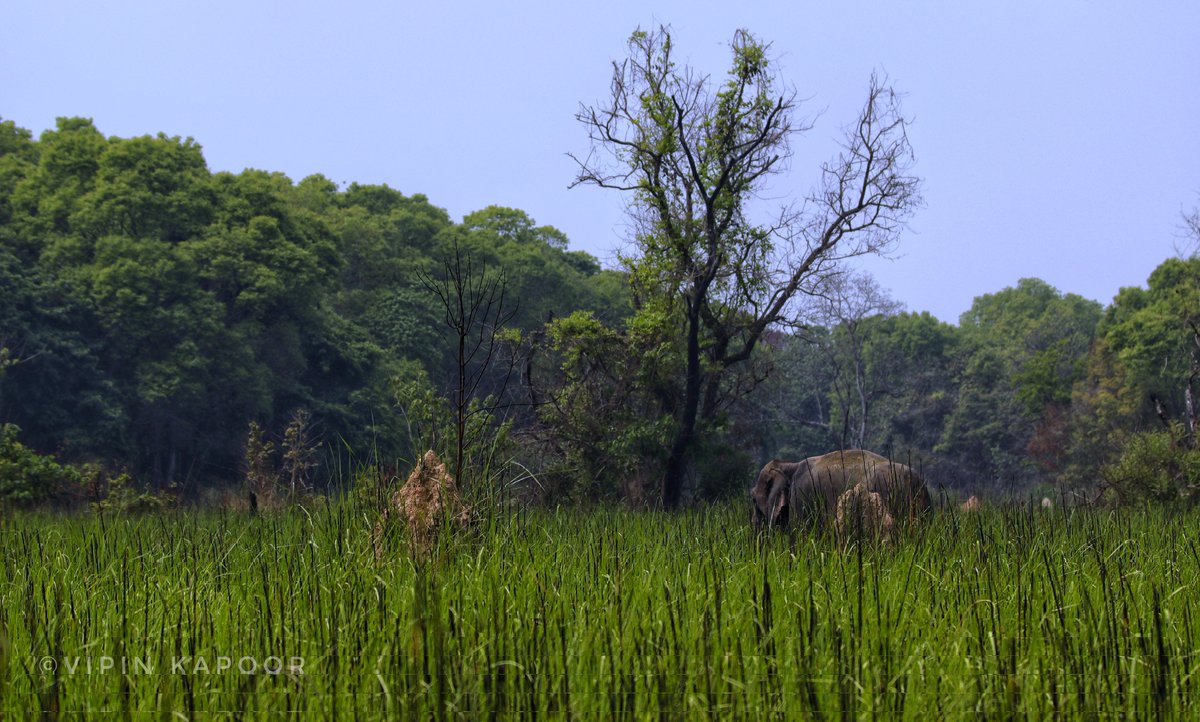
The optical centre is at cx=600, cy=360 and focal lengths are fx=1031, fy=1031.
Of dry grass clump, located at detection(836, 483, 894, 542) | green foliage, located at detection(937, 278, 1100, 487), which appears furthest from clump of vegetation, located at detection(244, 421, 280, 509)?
green foliage, located at detection(937, 278, 1100, 487)

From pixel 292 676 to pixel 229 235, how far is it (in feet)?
84.1

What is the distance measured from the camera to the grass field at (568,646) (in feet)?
10.4

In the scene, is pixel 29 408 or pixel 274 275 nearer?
pixel 29 408

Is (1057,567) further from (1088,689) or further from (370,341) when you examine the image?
(370,341)

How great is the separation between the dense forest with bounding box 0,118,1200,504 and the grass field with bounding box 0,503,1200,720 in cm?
913

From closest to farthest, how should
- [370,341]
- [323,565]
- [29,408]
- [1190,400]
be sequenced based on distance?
[323,565], [1190,400], [29,408], [370,341]

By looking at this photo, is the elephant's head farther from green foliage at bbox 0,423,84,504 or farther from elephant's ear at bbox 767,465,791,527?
green foliage at bbox 0,423,84,504

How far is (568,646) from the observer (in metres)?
3.58

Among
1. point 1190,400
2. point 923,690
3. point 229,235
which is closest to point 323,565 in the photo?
point 923,690

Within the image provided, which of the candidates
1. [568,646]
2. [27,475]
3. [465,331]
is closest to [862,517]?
[465,331]

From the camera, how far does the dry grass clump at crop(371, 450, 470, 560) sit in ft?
16.1

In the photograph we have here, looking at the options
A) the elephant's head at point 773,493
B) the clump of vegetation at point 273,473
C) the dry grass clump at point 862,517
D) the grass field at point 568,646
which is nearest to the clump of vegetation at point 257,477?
the clump of vegetation at point 273,473

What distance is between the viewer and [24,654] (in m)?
3.85

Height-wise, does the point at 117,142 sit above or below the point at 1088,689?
above
